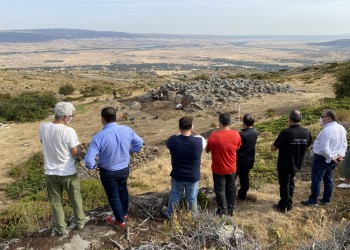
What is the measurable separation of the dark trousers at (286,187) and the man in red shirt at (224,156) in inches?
37.1

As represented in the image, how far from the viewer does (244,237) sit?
490 centimetres

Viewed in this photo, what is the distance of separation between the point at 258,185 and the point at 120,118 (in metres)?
14.9

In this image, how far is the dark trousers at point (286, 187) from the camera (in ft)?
20.2

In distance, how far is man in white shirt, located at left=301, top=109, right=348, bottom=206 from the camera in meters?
6.08

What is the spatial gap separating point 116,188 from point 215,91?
20717 mm

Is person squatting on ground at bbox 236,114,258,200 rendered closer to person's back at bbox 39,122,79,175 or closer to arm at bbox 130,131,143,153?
Answer: arm at bbox 130,131,143,153

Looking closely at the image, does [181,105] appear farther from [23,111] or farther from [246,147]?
[246,147]

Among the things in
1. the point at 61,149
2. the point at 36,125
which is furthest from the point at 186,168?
the point at 36,125

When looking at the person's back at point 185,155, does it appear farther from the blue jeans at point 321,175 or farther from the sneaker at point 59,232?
the blue jeans at point 321,175

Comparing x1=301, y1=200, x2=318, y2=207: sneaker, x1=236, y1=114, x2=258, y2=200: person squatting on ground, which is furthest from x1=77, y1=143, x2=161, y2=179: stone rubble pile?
x1=301, y1=200, x2=318, y2=207: sneaker

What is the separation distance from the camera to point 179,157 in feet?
17.7

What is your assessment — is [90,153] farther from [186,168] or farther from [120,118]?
[120,118]

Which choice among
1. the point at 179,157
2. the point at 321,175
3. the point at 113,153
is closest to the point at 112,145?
the point at 113,153

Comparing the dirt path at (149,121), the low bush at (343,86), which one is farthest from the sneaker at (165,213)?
the low bush at (343,86)
